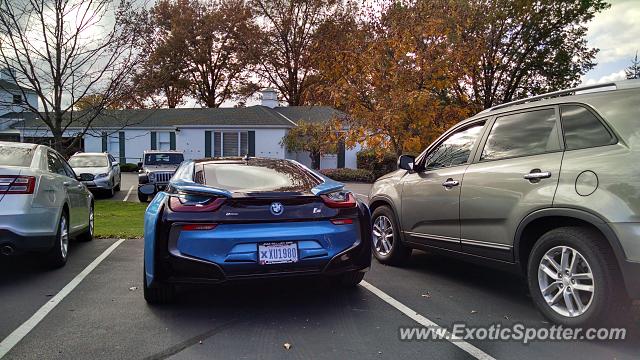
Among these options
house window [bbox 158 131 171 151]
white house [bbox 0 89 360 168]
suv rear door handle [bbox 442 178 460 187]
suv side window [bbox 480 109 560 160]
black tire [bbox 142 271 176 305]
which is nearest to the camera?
suv side window [bbox 480 109 560 160]

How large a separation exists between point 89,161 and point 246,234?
15.4m

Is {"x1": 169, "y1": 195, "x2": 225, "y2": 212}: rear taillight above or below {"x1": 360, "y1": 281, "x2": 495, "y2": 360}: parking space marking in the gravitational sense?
above

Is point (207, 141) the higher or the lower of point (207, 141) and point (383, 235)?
the higher

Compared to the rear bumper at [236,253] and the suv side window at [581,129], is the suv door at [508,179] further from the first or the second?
the rear bumper at [236,253]

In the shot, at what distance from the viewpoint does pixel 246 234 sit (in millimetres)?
4141

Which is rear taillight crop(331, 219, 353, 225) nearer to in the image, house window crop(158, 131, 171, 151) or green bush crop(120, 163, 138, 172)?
green bush crop(120, 163, 138, 172)

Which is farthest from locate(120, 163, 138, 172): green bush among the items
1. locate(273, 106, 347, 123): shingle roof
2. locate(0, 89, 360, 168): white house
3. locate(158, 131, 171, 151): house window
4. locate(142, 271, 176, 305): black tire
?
locate(142, 271, 176, 305): black tire

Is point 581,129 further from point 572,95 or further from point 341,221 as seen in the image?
point 341,221

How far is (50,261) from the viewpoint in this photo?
5.99 meters

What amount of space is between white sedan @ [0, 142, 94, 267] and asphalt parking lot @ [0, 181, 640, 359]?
0.44 metres

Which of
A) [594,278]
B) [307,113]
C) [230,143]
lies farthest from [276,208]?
[307,113]

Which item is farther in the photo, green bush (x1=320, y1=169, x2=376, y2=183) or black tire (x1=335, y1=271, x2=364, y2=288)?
green bush (x1=320, y1=169, x2=376, y2=183)

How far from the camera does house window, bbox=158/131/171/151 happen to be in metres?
31.9

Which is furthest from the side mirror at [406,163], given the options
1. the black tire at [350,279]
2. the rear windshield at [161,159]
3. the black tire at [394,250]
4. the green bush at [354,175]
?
the green bush at [354,175]
